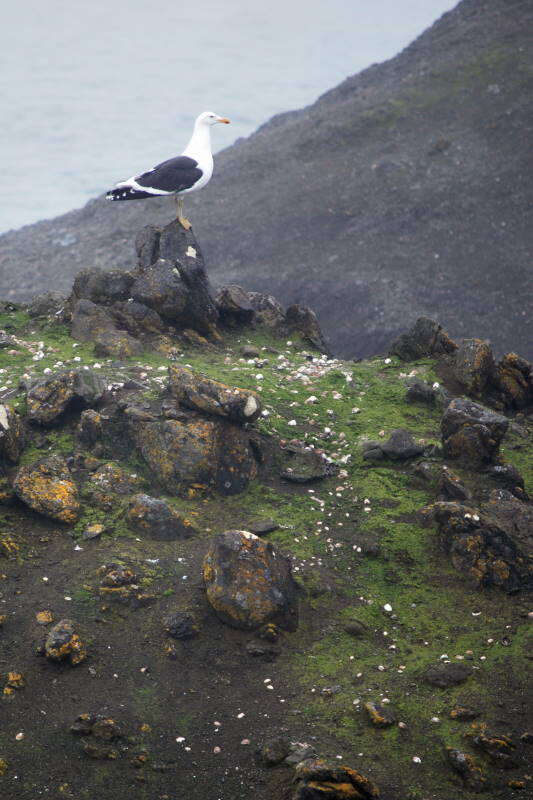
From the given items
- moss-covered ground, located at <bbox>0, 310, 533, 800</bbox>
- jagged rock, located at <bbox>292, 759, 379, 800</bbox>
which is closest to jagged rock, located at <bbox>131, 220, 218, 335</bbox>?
moss-covered ground, located at <bbox>0, 310, 533, 800</bbox>

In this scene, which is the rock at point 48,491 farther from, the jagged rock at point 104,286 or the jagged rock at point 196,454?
the jagged rock at point 104,286

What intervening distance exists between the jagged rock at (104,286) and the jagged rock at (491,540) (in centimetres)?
964

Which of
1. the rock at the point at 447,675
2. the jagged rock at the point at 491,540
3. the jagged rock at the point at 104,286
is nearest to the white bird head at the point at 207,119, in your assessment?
the jagged rock at the point at 104,286

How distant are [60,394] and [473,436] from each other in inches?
283

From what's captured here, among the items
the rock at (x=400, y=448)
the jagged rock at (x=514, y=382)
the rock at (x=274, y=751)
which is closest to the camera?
the rock at (x=274, y=751)

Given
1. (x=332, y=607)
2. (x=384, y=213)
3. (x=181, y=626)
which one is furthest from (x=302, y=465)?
(x=384, y=213)

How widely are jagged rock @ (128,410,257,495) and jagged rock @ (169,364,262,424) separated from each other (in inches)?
9.4

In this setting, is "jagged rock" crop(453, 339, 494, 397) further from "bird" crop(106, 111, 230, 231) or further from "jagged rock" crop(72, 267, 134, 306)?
"jagged rock" crop(72, 267, 134, 306)

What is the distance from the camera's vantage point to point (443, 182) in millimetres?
45000

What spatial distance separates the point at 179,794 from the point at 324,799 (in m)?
1.48

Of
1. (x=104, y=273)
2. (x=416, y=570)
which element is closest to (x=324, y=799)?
(x=416, y=570)

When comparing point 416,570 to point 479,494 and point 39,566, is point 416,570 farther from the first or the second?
point 39,566

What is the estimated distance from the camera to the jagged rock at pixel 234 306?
19.1 m

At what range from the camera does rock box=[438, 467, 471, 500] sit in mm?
12438
